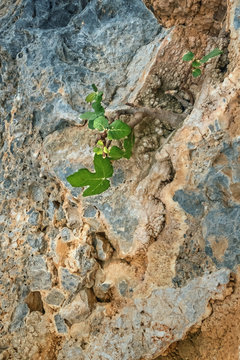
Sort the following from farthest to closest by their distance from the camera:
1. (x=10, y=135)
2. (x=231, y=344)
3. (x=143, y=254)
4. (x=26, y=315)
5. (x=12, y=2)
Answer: (x=12, y=2) < (x=10, y=135) < (x=26, y=315) < (x=143, y=254) < (x=231, y=344)

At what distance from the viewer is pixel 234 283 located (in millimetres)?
1860

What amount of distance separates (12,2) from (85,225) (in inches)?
76.0

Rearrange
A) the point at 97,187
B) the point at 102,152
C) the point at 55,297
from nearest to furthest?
the point at 97,187 < the point at 102,152 < the point at 55,297

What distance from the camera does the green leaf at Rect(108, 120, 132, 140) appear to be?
2014mm

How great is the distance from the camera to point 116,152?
6.73 ft

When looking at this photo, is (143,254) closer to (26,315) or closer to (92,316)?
(92,316)

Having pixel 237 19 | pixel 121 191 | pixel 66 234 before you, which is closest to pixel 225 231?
pixel 121 191

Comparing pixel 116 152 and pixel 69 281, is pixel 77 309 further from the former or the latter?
pixel 116 152

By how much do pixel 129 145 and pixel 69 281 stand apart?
0.95m

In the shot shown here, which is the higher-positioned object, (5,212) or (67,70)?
(67,70)

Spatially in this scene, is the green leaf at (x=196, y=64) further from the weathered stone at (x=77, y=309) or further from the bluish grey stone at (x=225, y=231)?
the weathered stone at (x=77, y=309)

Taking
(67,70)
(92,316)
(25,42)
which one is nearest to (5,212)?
(92,316)

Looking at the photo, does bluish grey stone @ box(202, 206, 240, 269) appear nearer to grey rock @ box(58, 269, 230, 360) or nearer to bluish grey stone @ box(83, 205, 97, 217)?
grey rock @ box(58, 269, 230, 360)

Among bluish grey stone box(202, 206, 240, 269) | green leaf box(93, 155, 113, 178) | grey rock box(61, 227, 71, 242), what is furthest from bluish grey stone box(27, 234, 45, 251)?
bluish grey stone box(202, 206, 240, 269)
